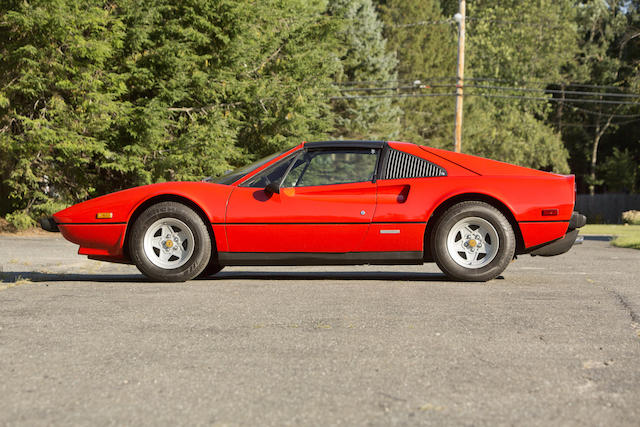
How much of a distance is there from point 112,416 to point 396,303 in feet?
10.8

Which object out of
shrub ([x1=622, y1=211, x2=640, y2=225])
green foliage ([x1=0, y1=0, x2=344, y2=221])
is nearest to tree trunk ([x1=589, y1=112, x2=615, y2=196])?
shrub ([x1=622, y1=211, x2=640, y2=225])

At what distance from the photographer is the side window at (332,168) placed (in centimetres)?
776

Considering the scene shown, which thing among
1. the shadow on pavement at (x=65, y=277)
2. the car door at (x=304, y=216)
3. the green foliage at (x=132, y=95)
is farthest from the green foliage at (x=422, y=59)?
the car door at (x=304, y=216)

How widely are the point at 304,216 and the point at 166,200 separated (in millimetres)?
1343

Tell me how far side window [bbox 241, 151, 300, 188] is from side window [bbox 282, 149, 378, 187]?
0.08 m

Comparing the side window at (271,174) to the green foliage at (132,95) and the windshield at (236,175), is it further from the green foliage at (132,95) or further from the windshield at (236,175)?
the green foliage at (132,95)

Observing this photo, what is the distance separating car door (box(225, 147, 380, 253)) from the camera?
760 centimetres

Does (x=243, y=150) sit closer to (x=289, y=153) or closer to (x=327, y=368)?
(x=289, y=153)

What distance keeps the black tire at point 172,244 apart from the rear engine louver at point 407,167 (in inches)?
72.4

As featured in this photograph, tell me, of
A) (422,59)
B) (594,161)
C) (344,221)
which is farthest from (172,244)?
(594,161)

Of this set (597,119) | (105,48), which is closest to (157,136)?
(105,48)

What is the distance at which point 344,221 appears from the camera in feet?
24.9

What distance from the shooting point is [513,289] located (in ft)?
23.7

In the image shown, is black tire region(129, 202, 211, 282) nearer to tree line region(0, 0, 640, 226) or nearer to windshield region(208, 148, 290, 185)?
windshield region(208, 148, 290, 185)
